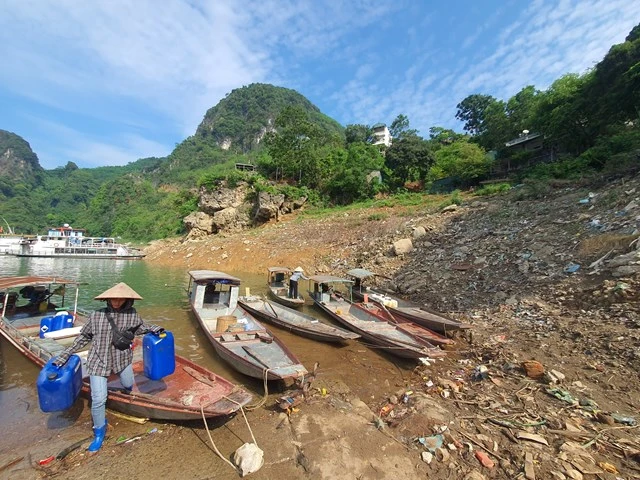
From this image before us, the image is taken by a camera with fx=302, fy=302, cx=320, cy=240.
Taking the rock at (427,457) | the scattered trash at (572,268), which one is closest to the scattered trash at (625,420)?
the rock at (427,457)

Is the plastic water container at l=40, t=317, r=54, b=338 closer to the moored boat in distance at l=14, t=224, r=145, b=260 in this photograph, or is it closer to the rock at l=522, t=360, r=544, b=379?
the rock at l=522, t=360, r=544, b=379

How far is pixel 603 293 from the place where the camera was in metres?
8.91

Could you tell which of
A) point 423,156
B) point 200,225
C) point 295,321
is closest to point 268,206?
point 200,225

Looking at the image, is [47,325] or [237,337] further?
[47,325]

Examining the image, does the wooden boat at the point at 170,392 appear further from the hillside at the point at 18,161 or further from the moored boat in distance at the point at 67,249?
the hillside at the point at 18,161

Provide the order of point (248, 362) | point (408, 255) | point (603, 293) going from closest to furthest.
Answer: point (248, 362) → point (603, 293) → point (408, 255)

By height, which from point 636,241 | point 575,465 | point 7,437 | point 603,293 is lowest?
point 7,437

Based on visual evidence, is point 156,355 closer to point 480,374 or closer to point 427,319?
point 480,374

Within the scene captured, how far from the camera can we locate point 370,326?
34.9ft

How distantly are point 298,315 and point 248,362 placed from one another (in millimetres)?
4972

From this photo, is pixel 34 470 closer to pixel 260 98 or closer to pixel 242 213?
pixel 242 213

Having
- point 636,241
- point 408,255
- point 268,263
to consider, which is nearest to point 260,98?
point 268,263

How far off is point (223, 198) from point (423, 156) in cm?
2640

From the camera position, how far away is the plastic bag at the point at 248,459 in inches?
164
